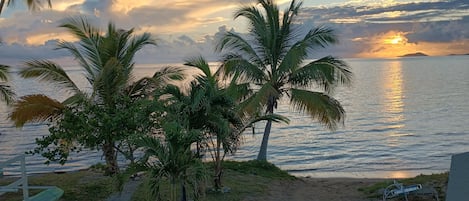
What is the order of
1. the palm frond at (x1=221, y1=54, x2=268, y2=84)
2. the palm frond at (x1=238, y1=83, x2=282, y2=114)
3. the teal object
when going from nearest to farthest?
1. the teal object
2. the palm frond at (x1=238, y1=83, x2=282, y2=114)
3. the palm frond at (x1=221, y1=54, x2=268, y2=84)

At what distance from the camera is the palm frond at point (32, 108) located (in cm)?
1126

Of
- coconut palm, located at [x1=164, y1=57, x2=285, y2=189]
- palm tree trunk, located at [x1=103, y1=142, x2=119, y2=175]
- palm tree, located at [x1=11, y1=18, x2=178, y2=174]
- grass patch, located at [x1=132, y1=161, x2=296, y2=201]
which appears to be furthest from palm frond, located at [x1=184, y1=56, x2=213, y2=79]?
palm tree trunk, located at [x1=103, y1=142, x2=119, y2=175]

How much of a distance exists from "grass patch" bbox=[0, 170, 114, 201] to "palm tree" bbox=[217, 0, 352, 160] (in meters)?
5.13

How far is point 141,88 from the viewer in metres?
12.8

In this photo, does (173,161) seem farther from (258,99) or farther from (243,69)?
(243,69)

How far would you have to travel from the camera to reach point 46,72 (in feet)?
39.4

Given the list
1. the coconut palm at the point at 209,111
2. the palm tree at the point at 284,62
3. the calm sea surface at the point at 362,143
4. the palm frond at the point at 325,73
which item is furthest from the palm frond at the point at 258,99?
the calm sea surface at the point at 362,143

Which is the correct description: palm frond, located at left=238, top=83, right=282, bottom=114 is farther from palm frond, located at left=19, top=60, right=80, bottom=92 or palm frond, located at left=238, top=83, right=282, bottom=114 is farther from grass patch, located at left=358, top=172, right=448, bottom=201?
palm frond, located at left=19, top=60, right=80, bottom=92

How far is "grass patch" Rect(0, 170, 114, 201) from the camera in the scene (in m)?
10.2

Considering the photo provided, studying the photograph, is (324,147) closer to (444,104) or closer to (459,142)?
(459,142)

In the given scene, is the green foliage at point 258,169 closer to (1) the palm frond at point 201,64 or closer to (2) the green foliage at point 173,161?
(1) the palm frond at point 201,64

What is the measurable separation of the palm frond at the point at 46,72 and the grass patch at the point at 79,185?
2.35 m

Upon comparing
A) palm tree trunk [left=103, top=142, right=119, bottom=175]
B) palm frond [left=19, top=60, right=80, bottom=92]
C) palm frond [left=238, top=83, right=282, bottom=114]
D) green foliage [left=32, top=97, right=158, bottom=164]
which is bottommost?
palm tree trunk [left=103, top=142, right=119, bottom=175]

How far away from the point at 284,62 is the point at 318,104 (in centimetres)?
167
